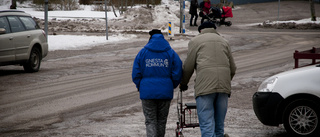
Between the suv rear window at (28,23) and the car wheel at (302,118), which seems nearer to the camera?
the car wheel at (302,118)

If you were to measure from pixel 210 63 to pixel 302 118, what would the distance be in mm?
2078

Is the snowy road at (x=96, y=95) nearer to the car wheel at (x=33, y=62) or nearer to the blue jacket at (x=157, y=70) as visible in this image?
the car wheel at (x=33, y=62)

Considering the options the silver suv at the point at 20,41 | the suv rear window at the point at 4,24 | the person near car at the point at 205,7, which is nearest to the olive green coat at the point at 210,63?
the silver suv at the point at 20,41

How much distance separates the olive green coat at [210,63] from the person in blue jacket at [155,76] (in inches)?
8.4

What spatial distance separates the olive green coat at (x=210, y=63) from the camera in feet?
17.8

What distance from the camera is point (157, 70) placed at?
5641 millimetres

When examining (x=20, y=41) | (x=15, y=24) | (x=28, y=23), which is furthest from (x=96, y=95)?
(x=28, y=23)

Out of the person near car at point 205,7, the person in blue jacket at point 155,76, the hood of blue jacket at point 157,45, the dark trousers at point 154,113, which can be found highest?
the person near car at point 205,7

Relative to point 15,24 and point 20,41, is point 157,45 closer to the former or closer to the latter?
point 20,41

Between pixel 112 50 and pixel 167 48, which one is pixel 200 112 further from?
pixel 112 50

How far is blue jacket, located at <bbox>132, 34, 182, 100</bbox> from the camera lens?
5.64 meters

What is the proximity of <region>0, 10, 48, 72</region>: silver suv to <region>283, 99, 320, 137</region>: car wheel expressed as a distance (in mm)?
9101

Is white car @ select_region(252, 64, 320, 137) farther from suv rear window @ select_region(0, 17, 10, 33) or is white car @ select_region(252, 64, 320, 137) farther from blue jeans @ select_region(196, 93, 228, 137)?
suv rear window @ select_region(0, 17, 10, 33)

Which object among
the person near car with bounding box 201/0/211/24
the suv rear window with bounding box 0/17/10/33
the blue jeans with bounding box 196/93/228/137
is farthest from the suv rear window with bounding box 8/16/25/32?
the person near car with bounding box 201/0/211/24
